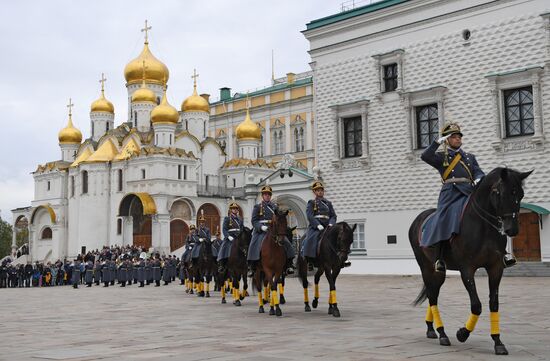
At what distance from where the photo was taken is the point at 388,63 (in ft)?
94.5

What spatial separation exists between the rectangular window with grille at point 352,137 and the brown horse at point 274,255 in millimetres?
17516

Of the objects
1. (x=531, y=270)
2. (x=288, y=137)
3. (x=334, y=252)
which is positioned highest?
(x=288, y=137)

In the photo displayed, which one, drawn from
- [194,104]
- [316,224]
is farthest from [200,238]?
[194,104]

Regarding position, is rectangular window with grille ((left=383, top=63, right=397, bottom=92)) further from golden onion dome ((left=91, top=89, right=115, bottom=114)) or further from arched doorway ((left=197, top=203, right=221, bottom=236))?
golden onion dome ((left=91, top=89, right=115, bottom=114))

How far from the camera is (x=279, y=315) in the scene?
11.8 metres

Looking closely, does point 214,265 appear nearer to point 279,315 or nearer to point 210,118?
point 279,315

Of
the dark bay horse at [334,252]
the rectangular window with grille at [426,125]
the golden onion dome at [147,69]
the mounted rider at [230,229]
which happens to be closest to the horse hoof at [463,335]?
the dark bay horse at [334,252]

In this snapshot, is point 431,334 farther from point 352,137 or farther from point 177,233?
point 177,233

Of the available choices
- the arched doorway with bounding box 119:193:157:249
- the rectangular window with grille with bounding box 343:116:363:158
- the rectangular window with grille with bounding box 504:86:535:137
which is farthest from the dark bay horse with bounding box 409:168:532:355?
the arched doorway with bounding box 119:193:157:249

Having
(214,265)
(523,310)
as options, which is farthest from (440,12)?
(523,310)

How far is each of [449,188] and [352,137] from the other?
2185 cm

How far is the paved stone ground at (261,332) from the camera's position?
7.19 meters

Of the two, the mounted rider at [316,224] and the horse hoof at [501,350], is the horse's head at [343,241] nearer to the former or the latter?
the mounted rider at [316,224]

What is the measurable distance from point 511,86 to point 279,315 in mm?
16991
